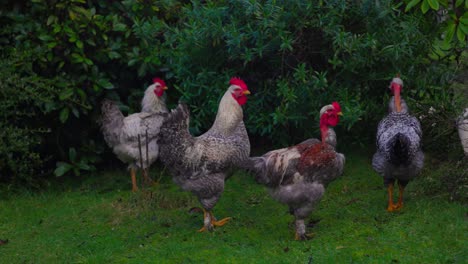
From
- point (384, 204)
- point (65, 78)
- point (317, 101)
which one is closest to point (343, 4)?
point (317, 101)

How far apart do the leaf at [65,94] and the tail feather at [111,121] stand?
1.46 feet

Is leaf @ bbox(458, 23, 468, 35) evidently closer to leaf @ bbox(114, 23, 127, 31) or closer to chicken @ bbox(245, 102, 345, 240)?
chicken @ bbox(245, 102, 345, 240)

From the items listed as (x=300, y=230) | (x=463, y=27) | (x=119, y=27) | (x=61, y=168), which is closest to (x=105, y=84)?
(x=119, y=27)

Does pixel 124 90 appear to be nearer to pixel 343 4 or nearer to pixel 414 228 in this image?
pixel 343 4

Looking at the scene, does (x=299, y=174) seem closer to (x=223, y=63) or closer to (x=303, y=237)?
(x=303, y=237)

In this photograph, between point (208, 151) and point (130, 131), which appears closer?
point (208, 151)

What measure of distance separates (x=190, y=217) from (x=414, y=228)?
2562 millimetres

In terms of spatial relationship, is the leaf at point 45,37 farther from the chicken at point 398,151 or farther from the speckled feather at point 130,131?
the chicken at point 398,151

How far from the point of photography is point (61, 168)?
32.3 feet

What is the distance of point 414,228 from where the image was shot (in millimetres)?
7266

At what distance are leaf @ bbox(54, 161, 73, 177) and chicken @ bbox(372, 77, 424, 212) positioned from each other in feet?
14.0

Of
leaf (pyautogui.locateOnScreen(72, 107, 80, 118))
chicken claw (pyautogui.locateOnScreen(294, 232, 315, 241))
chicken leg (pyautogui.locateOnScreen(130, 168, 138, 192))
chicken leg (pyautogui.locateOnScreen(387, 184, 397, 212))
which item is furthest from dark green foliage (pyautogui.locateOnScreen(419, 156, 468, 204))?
leaf (pyautogui.locateOnScreen(72, 107, 80, 118))

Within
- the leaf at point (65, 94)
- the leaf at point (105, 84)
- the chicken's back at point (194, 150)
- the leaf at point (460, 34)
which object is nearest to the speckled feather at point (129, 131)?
the leaf at point (105, 84)

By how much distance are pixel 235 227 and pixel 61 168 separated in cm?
315
